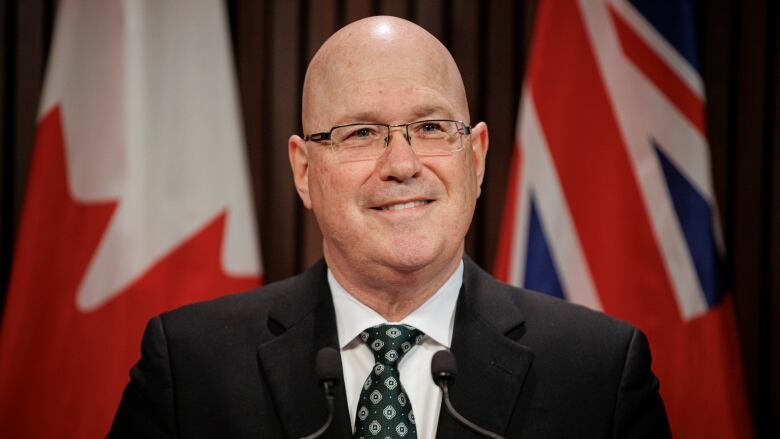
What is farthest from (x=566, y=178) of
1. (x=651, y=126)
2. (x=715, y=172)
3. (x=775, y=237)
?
(x=775, y=237)

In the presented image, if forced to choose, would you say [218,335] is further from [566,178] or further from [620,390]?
[566,178]

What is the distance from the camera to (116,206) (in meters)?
2.68

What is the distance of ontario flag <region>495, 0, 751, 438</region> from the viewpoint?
272 centimetres

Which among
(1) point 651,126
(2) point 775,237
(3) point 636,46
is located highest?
(3) point 636,46

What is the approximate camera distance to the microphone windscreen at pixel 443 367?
1.42 metres

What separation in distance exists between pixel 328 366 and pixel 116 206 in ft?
4.86

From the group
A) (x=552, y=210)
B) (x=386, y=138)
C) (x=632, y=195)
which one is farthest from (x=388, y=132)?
(x=632, y=195)

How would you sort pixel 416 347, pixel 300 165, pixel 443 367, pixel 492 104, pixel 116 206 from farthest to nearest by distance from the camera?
pixel 492 104, pixel 116 206, pixel 300 165, pixel 416 347, pixel 443 367

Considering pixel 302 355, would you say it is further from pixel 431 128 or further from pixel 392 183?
pixel 431 128

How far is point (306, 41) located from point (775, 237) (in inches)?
70.7

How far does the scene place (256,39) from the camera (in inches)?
119

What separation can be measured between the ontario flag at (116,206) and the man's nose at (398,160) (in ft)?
4.17

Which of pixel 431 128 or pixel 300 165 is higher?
pixel 431 128

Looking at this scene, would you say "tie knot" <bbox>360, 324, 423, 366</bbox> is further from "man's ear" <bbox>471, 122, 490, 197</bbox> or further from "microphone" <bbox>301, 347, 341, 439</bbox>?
"man's ear" <bbox>471, 122, 490, 197</bbox>
